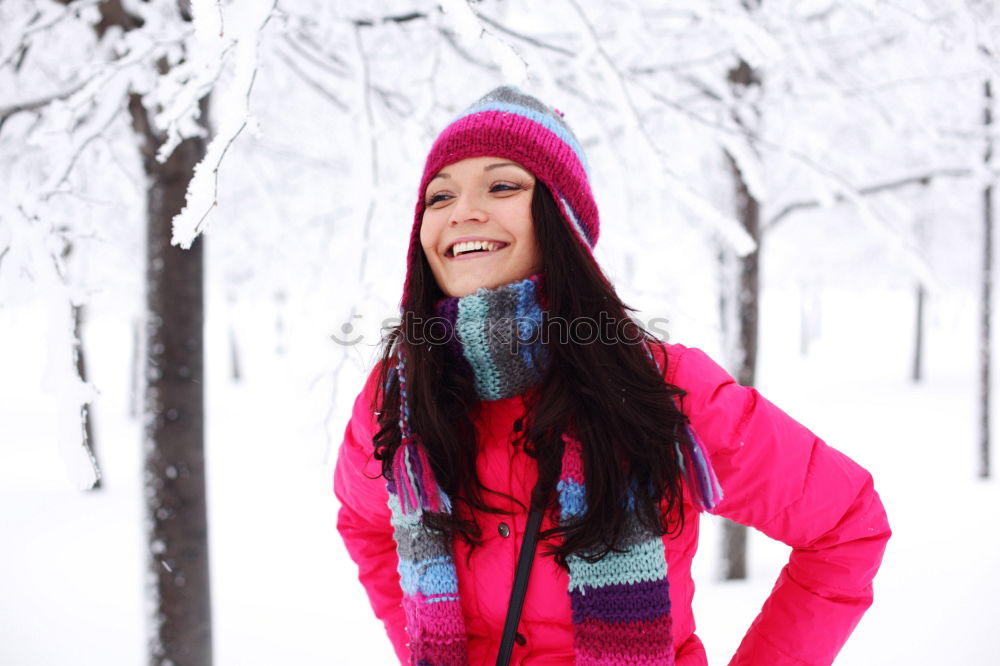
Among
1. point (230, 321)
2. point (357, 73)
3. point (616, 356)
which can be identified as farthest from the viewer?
point (230, 321)

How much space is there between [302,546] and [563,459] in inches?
190

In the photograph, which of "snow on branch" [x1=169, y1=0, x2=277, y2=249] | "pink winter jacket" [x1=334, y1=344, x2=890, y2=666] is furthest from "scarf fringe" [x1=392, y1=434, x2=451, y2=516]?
"snow on branch" [x1=169, y1=0, x2=277, y2=249]

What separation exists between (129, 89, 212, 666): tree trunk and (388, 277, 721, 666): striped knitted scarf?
1394 millimetres

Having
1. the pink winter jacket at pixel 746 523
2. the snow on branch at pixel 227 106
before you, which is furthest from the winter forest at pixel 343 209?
the pink winter jacket at pixel 746 523

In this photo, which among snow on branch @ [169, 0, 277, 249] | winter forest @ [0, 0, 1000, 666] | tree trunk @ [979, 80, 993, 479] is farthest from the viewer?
tree trunk @ [979, 80, 993, 479]

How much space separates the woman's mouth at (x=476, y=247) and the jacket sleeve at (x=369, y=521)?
0.52 metres

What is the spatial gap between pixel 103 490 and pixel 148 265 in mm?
6468

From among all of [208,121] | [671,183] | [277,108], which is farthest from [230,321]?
[671,183]

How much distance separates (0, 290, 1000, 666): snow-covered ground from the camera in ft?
11.7

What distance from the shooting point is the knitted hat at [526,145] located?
4.69ft

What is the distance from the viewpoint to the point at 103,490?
741cm

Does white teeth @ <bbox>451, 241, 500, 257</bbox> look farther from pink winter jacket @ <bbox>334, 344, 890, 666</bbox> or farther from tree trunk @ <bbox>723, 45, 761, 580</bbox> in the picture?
tree trunk @ <bbox>723, 45, 761, 580</bbox>

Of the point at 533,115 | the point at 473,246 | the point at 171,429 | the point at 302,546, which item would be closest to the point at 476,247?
the point at 473,246

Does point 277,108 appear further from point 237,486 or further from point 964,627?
point 964,627
